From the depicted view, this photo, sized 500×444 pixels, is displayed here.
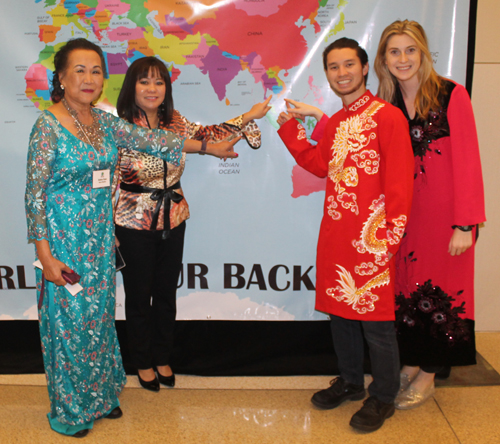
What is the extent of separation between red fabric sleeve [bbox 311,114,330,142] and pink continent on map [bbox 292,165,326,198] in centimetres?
23

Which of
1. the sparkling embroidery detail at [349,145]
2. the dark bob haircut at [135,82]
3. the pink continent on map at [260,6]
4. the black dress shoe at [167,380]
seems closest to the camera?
the sparkling embroidery detail at [349,145]

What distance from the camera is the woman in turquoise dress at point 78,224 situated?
1.77 m

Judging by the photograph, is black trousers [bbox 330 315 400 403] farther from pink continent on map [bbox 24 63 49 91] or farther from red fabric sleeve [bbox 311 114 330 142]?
pink continent on map [bbox 24 63 49 91]

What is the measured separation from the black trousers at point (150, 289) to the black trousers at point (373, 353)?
2.92 ft

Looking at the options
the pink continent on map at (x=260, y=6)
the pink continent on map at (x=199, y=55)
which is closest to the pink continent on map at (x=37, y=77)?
the pink continent on map at (x=199, y=55)

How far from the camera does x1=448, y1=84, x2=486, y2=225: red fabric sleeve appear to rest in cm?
191

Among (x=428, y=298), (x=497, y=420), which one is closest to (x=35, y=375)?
(x=428, y=298)

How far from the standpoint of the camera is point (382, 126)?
1820 millimetres

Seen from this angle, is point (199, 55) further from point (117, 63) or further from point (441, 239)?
point (441, 239)

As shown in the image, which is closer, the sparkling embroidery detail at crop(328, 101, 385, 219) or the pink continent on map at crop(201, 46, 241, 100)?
the sparkling embroidery detail at crop(328, 101, 385, 219)

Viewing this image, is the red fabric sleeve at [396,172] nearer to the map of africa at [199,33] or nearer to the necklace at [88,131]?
the map of africa at [199,33]

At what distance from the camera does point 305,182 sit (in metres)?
2.50

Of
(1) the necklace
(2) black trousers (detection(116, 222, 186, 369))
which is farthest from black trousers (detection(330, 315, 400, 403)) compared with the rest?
(1) the necklace

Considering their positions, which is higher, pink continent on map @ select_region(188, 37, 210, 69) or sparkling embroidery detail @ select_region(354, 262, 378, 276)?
pink continent on map @ select_region(188, 37, 210, 69)
